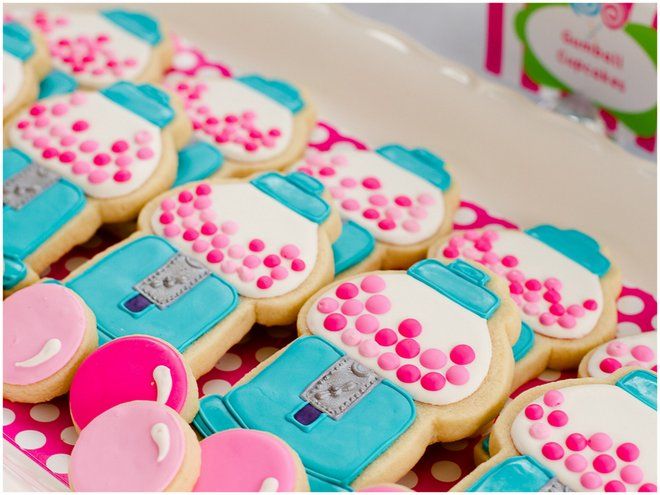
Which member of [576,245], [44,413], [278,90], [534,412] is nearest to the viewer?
[534,412]

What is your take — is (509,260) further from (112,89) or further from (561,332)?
(112,89)

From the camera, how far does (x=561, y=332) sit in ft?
4.85

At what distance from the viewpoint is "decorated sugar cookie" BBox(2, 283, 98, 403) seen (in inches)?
53.3

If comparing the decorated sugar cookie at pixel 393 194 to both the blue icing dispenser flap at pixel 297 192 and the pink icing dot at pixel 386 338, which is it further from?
the pink icing dot at pixel 386 338

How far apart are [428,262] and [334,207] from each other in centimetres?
19

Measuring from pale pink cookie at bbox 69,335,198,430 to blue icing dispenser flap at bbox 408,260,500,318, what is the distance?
0.35m

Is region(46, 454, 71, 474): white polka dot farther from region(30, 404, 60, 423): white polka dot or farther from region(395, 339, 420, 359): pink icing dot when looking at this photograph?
region(395, 339, 420, 359): pink icing dot

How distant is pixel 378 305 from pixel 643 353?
38 centimetres

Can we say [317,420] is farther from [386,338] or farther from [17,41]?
[17,41]

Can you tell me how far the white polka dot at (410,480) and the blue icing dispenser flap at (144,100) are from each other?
695 mm

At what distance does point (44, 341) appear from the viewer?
4.50ft

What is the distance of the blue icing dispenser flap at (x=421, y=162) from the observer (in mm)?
1696

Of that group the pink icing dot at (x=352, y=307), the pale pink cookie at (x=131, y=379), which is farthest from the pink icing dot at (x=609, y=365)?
the pale pink cookie at (x=131, y=379)

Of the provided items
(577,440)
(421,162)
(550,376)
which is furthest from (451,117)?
(577,440)
